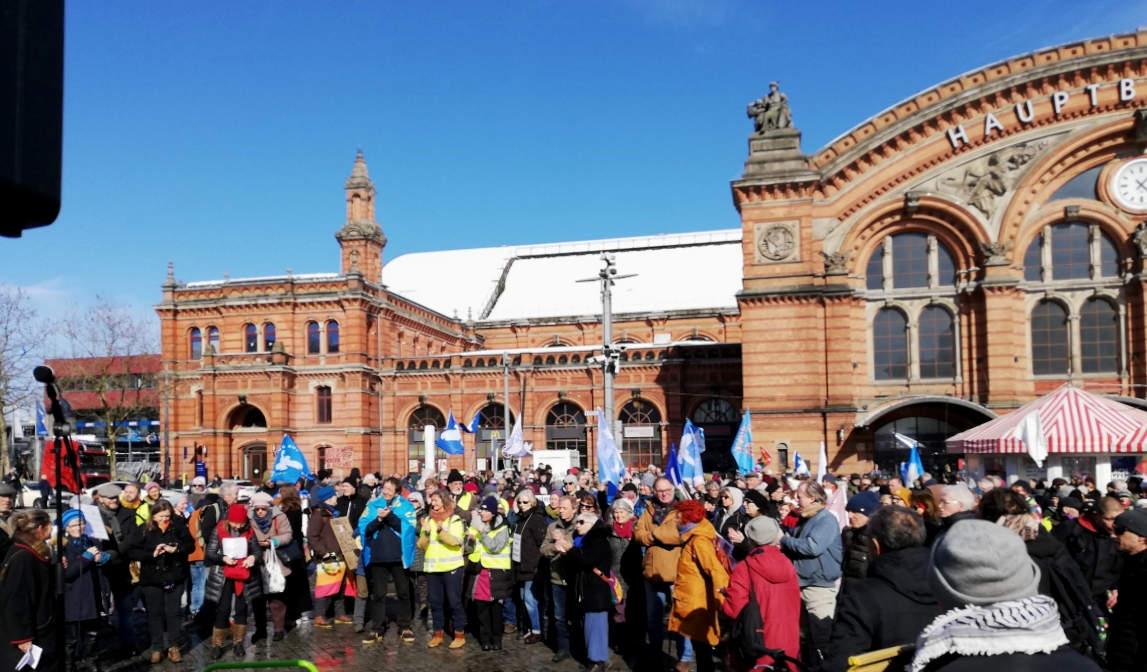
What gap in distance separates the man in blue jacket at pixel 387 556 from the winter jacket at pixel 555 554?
1987mm

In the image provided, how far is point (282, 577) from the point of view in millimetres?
12828

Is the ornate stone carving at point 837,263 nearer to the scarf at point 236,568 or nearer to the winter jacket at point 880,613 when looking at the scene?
the scarf at point 236,568

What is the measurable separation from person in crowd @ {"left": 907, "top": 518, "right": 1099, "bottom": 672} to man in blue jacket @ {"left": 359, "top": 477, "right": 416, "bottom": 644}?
10.8 meters

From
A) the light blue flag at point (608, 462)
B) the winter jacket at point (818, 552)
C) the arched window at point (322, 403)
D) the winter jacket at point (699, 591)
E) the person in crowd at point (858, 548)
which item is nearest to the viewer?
the person in crowd at point (858, 548)

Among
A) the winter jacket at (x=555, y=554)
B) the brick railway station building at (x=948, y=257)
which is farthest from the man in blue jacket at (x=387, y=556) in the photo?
the brick railway station building at (x=948, y=257)

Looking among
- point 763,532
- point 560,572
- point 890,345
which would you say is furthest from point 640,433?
point 763,532

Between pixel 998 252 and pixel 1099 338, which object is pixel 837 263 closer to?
pixel 998 252

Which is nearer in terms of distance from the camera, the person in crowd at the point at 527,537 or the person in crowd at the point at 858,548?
the person in crowd at the point at 858,548

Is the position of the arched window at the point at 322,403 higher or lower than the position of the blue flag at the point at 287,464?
higher

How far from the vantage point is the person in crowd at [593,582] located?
11.4m

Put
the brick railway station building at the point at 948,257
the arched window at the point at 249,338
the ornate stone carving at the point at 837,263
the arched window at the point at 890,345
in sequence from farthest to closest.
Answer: the arched window at the point at 249,338 < the arched window at the point at 890,345 < the ornate stone carving at the point at 837,263 < the brick railway station building at the point at 948,257

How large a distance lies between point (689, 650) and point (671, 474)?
33.1 feet

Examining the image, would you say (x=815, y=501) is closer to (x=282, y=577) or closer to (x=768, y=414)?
(x=282, y=577)

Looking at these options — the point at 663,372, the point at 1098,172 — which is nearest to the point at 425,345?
the point at 663,372
